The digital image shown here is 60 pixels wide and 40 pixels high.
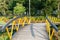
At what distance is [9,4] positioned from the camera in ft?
112

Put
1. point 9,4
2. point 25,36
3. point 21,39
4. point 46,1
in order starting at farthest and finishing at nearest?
point 9,4, point 46,1, point 25,36, point 21,39

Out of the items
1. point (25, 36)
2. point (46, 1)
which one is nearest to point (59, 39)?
point (25, 36)

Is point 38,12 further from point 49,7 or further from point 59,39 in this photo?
point 59,39

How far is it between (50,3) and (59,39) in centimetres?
2208

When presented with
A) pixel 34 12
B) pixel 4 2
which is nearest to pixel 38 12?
pixel 34 12

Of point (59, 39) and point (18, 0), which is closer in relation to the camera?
point (59, 39)

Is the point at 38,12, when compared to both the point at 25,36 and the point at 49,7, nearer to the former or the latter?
the point at 49,7

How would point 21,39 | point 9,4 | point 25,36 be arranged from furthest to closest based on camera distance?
point 9,4 → point 25,36 → point 21,39

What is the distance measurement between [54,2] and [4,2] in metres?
7.69

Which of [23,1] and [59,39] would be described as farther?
[23,1]

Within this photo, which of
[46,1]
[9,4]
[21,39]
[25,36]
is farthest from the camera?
[9,4]

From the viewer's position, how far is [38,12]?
116 feet

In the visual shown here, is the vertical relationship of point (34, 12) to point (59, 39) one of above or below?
below

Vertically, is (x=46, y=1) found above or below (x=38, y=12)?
above
